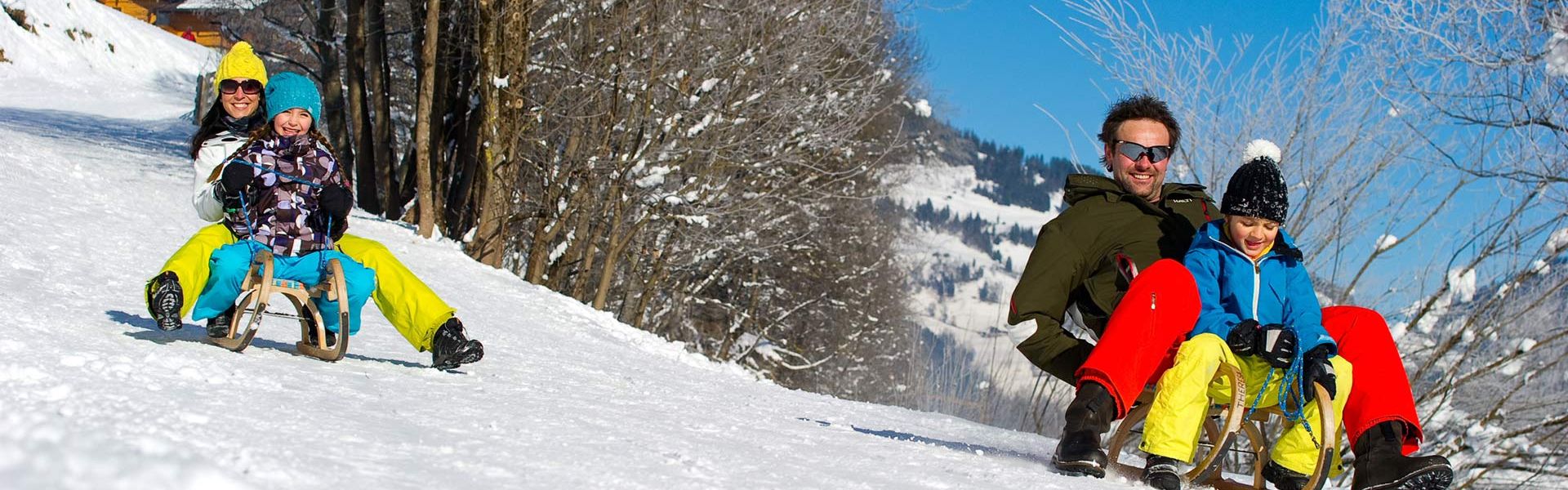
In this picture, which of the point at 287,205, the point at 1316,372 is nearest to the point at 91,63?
the point at 287,205

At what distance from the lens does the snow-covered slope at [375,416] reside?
2.47 metres

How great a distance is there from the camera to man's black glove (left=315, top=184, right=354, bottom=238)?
4.68 metres

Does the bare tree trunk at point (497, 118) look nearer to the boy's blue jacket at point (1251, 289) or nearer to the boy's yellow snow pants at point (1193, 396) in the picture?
the boy's blue jacket at point (1251, 289)

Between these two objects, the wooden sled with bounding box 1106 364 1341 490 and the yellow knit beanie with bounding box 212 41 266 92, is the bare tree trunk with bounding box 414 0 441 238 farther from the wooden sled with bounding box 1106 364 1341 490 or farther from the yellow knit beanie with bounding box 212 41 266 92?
the wooden sled with bounding box 1106 364 1341 490

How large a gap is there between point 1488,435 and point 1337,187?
1.68 metres

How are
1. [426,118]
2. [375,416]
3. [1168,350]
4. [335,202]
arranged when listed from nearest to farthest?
1. [375,416]
2. [1168,350]
3. [335,202]
4. [426,118]

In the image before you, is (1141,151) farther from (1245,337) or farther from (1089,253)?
(1245,337)

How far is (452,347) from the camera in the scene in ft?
16.0

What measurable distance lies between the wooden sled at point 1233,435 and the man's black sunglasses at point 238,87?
3427mm

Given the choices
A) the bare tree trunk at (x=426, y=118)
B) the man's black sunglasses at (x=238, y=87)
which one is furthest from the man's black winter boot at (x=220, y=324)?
the bare tree trunk at (x=426, y=118)

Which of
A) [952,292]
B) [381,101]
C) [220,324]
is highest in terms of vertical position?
[952,292]

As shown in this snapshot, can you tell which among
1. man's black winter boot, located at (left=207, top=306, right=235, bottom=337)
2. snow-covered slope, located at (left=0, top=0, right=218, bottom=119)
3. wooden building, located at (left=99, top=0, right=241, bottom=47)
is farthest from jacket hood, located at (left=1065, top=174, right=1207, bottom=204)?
wooden building, located at (left=99, top=0, right=241, bottom=47)

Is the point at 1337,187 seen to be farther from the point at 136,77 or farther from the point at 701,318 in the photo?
the point at 136,77

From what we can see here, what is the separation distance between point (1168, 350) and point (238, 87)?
138 inches
